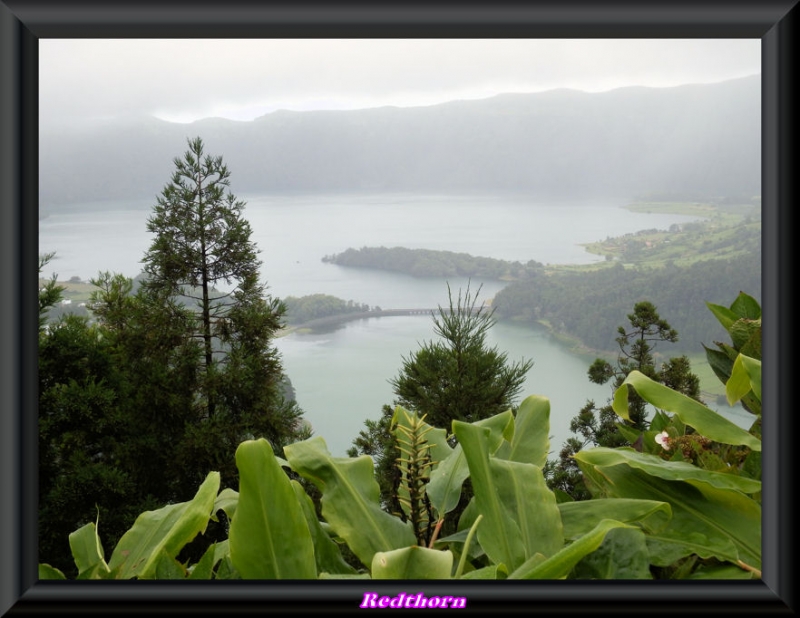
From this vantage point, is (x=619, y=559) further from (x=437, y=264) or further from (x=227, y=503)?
(x=437, y=264)

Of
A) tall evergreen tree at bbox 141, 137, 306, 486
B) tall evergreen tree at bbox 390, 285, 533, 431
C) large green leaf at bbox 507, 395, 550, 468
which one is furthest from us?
tall evergreen tree at bbox 141, 137, 306, 486

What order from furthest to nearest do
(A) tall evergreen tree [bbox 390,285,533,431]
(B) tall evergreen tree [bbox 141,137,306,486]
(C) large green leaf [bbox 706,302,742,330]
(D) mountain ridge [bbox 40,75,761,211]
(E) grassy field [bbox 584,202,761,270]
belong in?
(D) mountain ridge [bbox 40,75,761,211] < (E) grassy field [bbox 584,202,761,270] < (B) tall evergreen tree [bbox 141,137,306,486] < (A) tall evergreen tree [bbox 390,285,533,431] < (C) large green leaf [bbox 706,302,742,330]

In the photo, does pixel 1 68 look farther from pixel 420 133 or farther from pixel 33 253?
pixel 420 133

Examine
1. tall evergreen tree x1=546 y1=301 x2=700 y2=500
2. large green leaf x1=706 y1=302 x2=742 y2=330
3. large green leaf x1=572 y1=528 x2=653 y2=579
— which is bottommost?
tall evergreen tree x1=546 y1=301 x2=700 y2=500

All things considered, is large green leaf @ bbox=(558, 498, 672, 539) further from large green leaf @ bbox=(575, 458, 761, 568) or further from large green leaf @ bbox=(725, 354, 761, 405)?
large green leaf @ bbox=(725, 354, 761, 405)

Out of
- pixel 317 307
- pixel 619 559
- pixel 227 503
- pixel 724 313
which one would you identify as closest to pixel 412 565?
pixel 619 559

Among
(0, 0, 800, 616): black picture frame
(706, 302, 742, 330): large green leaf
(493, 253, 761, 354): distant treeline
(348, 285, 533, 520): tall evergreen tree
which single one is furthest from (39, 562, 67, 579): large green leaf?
(493, 253, 761, 354): distant treeline

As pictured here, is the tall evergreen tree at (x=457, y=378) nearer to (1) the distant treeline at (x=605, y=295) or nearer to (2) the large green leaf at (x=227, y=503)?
(2) the large green leaf at (x=227, y=503)
